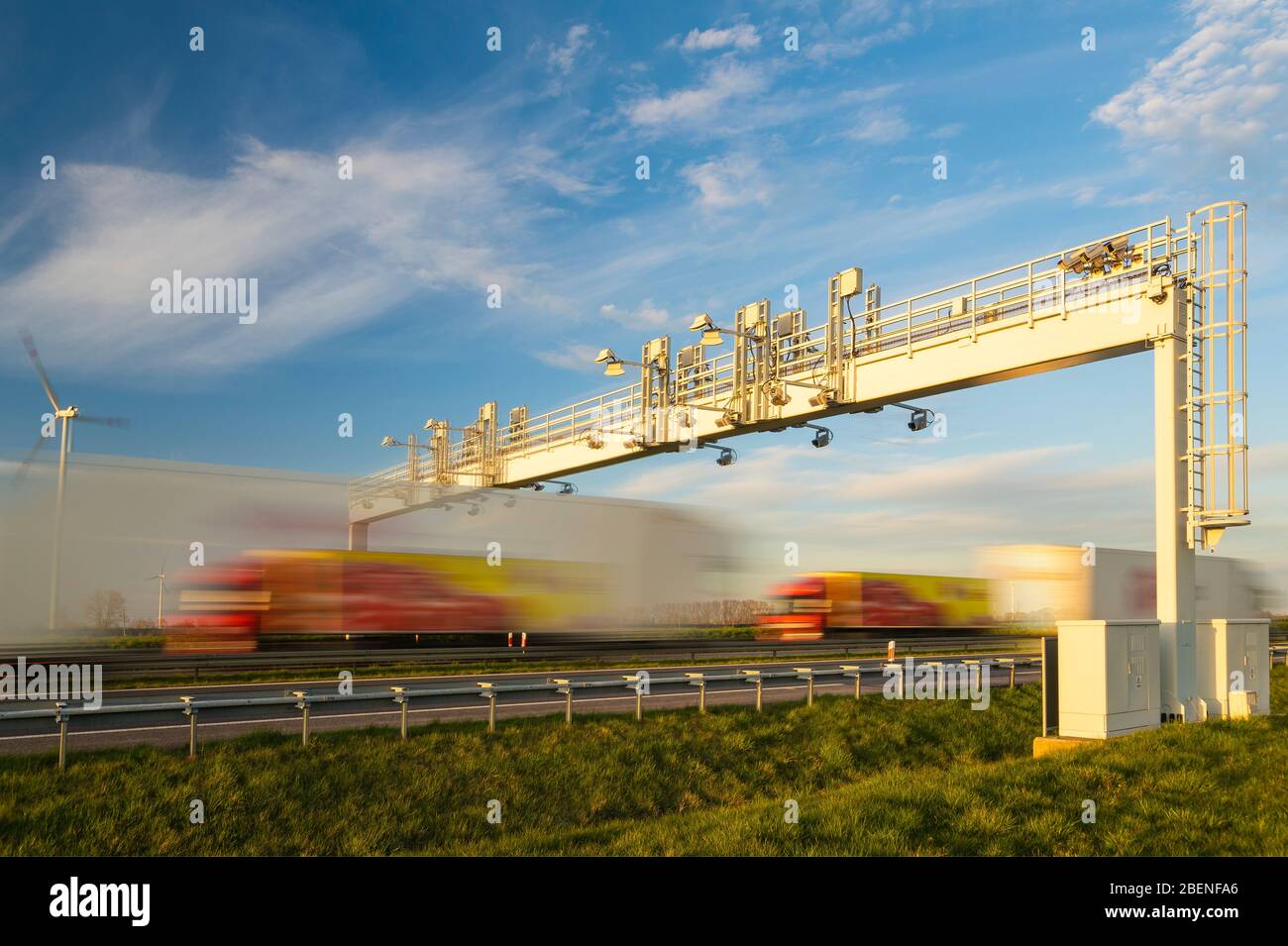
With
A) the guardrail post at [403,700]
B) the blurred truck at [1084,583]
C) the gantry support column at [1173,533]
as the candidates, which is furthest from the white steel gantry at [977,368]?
the blurred truck at [1084,583]

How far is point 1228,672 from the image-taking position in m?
16.6

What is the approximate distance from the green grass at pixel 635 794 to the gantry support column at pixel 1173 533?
1468 mm

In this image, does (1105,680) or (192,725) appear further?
(1105,680)

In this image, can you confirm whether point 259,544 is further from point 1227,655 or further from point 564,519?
point 1227,655

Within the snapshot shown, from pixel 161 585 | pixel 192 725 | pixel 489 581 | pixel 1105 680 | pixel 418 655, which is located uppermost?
pixel 161 585

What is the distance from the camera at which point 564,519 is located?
30328 millimetres

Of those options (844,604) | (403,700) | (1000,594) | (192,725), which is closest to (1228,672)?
(403,700)

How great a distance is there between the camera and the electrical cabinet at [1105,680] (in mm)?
14352

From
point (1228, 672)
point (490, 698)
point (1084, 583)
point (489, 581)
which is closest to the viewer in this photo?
point (490, 698)

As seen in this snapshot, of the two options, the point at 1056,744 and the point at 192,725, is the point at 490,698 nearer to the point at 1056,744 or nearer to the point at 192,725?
Result: the point at 192,725

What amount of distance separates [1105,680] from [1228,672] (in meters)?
3.92
